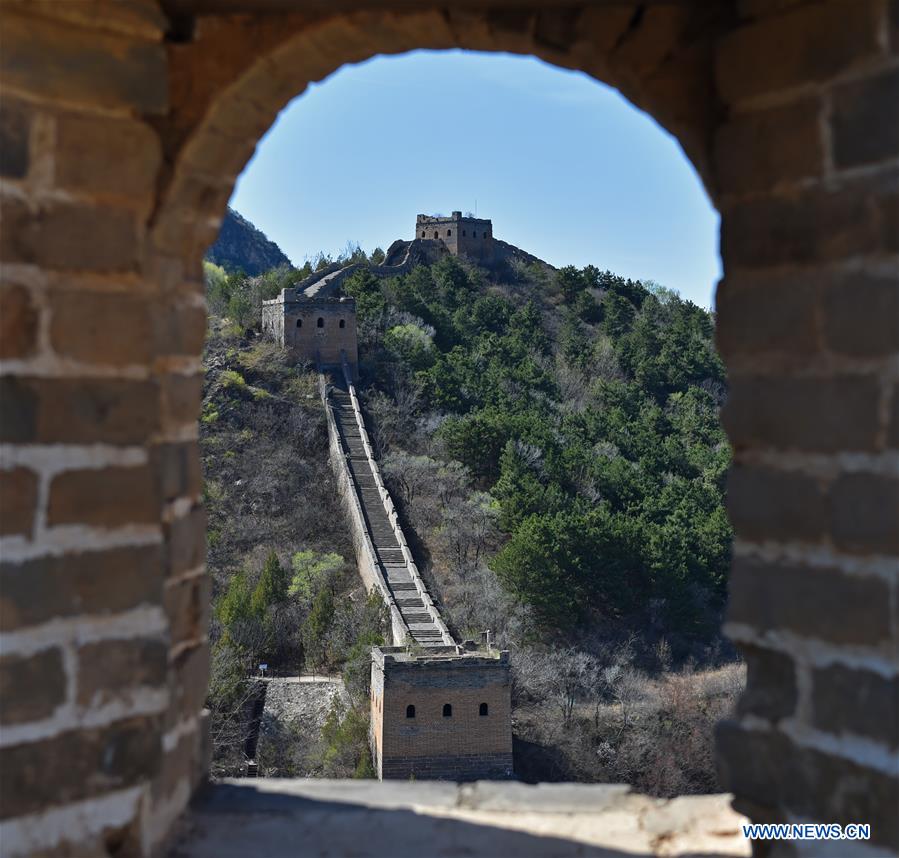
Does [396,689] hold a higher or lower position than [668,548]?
lower

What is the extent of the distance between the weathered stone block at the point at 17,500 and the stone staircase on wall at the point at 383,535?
753 inches

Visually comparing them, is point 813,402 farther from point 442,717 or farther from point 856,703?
point 442,717

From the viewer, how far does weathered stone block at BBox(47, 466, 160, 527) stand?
2.10 m

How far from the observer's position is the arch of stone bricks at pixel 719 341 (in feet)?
6.29

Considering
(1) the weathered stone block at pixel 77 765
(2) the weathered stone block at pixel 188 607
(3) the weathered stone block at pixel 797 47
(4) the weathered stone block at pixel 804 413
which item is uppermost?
(3) the weathered stone block at pixel 797 47

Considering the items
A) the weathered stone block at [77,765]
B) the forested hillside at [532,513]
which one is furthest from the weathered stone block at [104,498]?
the forested hillside at [532,513]

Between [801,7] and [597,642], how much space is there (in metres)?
23.5

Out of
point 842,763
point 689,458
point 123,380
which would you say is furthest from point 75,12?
point 689,458

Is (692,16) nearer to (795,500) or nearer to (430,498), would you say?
(795,500)

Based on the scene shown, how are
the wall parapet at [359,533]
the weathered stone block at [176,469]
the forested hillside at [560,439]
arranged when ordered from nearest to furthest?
1. the weathered stone block at [176,469]
2. the wall parapet at [359,533]
3. the forested hillside at [560,439]

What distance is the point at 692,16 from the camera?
2229 millimetres

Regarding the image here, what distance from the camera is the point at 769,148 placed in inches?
81.1

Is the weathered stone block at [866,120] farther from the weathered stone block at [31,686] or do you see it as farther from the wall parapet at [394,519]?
the wall parapet at [394,519]

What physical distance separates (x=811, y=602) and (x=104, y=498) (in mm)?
1355
